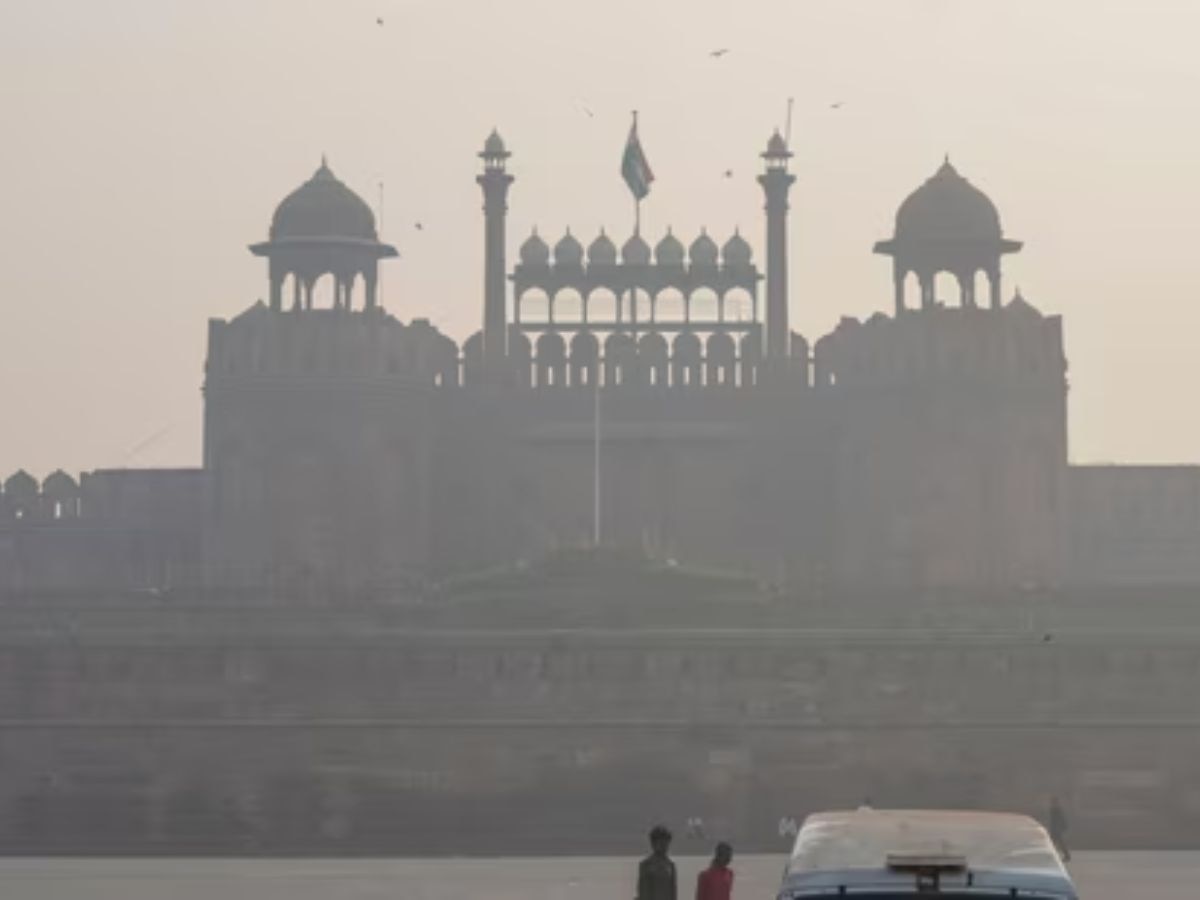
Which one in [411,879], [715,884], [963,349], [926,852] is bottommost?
[411,879]

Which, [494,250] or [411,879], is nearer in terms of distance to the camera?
[411,879]

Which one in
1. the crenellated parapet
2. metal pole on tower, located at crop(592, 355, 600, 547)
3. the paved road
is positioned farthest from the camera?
Result: metal pole on tower, located at crop(592, 355, 600, 547)

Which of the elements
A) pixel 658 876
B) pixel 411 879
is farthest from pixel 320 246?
pixel 658 876

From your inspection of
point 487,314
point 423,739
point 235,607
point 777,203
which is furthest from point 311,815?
point 777,203

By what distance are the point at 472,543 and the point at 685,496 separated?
371 centimetres

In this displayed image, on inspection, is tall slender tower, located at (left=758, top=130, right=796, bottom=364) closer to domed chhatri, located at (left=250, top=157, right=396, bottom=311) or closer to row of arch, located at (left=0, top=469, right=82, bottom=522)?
domed chhatri, located at (left=250, top=157, right=396, bottom=311)

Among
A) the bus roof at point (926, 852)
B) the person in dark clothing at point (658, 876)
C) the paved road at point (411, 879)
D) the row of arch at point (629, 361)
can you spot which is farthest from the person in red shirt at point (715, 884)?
the row of arch at point (629, 361)

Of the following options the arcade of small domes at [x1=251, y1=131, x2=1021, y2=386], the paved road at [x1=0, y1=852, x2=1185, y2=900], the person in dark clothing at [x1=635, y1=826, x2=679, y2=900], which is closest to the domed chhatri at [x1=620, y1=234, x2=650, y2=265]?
the arcade of small domes at [x1=251, y1=131, x2=1021, y2=386]

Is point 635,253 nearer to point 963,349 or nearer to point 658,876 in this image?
point 963,349

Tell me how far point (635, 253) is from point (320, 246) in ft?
19.9

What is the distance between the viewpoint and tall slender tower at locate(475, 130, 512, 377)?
51231 mm

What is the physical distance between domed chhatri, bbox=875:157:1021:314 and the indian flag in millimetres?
4422

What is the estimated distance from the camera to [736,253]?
173 ft

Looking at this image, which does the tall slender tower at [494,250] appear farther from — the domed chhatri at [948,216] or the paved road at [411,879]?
the paved road at [411,879]
